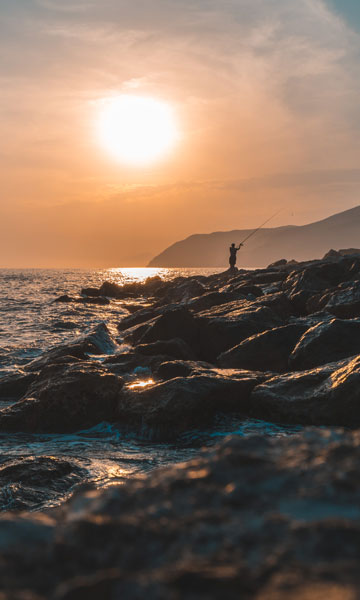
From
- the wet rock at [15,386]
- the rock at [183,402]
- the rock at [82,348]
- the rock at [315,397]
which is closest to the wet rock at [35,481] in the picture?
the rock at [183,402]

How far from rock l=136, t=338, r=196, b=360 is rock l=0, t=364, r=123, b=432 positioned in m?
2.84

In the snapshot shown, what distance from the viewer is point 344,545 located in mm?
1261

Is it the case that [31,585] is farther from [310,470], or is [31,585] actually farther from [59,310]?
[59,310]

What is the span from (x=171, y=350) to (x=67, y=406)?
3511mm

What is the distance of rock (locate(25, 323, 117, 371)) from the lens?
1060 centimetres

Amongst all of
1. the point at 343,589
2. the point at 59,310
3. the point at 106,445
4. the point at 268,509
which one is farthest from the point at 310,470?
the point at 59,310

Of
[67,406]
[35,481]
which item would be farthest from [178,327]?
[35,481]

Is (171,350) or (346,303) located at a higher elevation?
(346,303)

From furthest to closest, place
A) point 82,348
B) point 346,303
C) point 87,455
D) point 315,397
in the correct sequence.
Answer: point 82,348
point 346,303
point 315,397
point 87,455

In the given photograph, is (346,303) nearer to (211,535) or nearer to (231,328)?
(231,328)

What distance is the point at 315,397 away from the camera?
6.27m

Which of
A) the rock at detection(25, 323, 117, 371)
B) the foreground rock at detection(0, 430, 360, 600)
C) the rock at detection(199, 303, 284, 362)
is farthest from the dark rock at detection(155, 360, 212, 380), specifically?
the foreground rock at detection(0, 430, 360, 600)

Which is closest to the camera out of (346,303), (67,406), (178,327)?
(67,406)

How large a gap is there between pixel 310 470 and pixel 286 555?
0.42 meters
